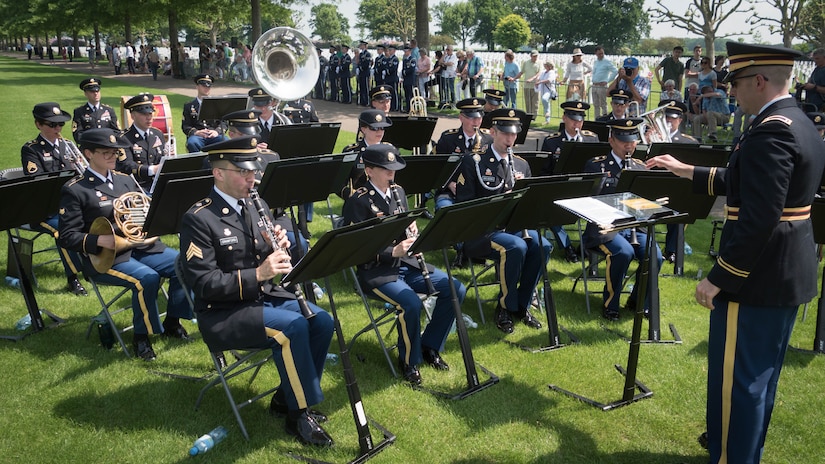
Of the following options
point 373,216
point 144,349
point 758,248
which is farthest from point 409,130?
point 758,248

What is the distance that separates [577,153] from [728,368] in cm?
467

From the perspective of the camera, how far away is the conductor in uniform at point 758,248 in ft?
11.8

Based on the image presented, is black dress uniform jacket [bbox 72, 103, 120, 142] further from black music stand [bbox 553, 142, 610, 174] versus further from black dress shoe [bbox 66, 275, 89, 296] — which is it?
black music stand [bbox 553, 142, 610, 174]

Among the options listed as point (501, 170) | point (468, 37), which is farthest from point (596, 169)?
point (468, 37)

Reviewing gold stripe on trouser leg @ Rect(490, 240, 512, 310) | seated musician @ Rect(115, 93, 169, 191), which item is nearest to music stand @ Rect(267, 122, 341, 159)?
seated musician @ Rect(115, 93, 169, 191)

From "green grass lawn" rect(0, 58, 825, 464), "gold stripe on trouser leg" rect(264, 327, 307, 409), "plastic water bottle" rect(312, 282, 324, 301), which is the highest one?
"gold stripe on trouser leg" rect(264, 327, 307, 409)

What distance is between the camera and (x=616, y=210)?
448cm

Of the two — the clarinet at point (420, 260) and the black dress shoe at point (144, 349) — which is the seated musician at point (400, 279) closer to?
the clarinet at point (420, 260)

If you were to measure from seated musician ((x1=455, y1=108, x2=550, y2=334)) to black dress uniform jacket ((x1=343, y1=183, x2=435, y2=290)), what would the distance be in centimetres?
133

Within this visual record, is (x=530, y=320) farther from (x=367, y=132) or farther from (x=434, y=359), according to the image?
(x=367, y=132)

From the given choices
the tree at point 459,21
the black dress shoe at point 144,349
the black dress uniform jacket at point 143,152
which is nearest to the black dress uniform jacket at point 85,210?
the black dress shoe at point 144,349

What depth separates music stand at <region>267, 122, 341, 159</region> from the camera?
27.0 ft

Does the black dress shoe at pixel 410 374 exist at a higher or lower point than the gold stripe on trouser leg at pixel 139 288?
lower

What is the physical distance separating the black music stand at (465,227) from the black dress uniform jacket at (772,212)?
5.57ft
